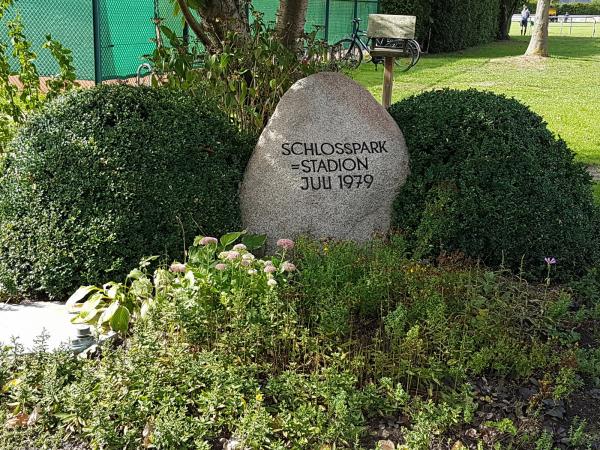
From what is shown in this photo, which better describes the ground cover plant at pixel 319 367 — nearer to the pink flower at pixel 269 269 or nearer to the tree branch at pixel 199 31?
the pink flower at pixel 269 269

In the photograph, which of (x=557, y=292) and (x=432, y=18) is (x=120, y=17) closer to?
(x=557, y=292)

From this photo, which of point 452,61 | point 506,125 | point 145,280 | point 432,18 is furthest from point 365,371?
point 432,18

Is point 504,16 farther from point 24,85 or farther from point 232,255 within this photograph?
point 232,255

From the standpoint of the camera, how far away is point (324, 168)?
549cm

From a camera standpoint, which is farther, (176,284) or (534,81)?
(534,81)

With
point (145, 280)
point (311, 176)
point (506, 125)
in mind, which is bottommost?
point (145, 280)

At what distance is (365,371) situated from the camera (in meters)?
3.80

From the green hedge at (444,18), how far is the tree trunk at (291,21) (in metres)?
17.4

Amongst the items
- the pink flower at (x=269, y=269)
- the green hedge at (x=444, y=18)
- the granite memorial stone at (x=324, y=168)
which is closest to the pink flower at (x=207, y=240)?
the pink flower at (x=269, y=269)

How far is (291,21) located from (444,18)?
1913 centimetres

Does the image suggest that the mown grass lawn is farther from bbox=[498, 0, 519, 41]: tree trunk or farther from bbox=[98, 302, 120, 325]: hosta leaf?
bbox=[498, 0, 519, 41]: tree trunk

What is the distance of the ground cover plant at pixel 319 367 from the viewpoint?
3.34 metres

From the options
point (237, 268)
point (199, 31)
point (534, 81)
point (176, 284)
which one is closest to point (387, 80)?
point (199, 31)

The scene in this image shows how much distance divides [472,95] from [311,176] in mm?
1558
